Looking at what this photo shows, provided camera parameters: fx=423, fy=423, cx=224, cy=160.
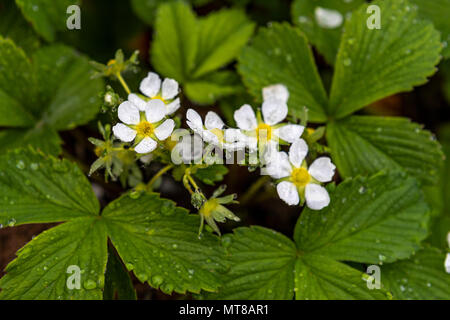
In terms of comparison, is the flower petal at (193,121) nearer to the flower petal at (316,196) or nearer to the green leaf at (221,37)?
the flower petal at (316,196)

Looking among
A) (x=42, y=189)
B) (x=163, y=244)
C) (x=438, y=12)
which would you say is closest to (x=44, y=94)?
(x=42, y=189)

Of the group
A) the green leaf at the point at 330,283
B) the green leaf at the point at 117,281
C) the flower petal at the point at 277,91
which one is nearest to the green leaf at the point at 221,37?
the flower petal at the point at 277,91

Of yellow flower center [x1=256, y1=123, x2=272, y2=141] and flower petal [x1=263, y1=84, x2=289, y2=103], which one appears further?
flower petal [x1=263, y1=84, x2=289, y2=103]

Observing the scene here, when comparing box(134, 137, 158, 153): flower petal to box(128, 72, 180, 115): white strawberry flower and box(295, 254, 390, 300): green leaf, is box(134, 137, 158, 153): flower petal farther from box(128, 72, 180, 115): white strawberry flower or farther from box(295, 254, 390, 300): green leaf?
box(295, 254, 390, 300): green leaf

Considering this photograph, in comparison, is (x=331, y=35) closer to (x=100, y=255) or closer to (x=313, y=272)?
(x=313, y=272)

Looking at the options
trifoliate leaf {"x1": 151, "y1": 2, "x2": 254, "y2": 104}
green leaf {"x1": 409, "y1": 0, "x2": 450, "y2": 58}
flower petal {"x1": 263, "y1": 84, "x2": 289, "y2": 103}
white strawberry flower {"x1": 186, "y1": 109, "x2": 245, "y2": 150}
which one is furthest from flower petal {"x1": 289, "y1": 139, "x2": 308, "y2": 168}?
green leaf {"x1": 409, "y1": 0, "x2": 450, "y2": 58}
